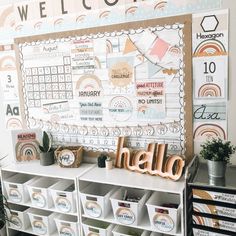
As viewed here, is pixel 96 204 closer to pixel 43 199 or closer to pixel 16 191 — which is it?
pixel 43 199

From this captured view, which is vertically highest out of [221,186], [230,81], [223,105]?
[230,81]

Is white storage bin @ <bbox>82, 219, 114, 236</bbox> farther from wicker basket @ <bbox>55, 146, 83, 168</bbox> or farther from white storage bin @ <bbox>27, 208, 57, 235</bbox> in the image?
wicker basket @ <bbox>55, 146, 83, 168</bbox>

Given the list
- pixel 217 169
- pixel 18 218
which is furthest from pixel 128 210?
pixel 18 218

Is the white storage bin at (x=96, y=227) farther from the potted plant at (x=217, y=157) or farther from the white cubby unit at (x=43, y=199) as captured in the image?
the potted plant at (x=217, y=157)

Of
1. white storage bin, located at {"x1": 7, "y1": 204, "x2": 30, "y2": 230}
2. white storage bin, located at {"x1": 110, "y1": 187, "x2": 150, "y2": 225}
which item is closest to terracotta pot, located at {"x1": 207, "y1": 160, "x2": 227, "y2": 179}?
white storage bin, located at {"x1": 110, "y1": 187, "x2": 150, "y2": 225}

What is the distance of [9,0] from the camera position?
89.0 inches

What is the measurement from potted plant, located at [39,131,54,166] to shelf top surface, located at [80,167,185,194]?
1.21ft

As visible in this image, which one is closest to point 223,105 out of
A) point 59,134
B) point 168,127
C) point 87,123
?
point 168,127

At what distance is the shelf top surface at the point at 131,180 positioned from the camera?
1679 millimetres

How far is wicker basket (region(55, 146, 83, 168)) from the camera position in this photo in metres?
2.11

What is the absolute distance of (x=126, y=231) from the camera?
1.96 m

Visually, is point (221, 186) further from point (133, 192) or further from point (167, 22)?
point (167, 22)

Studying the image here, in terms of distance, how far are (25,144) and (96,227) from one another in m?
0.84

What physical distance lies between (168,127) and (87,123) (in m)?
0.60
